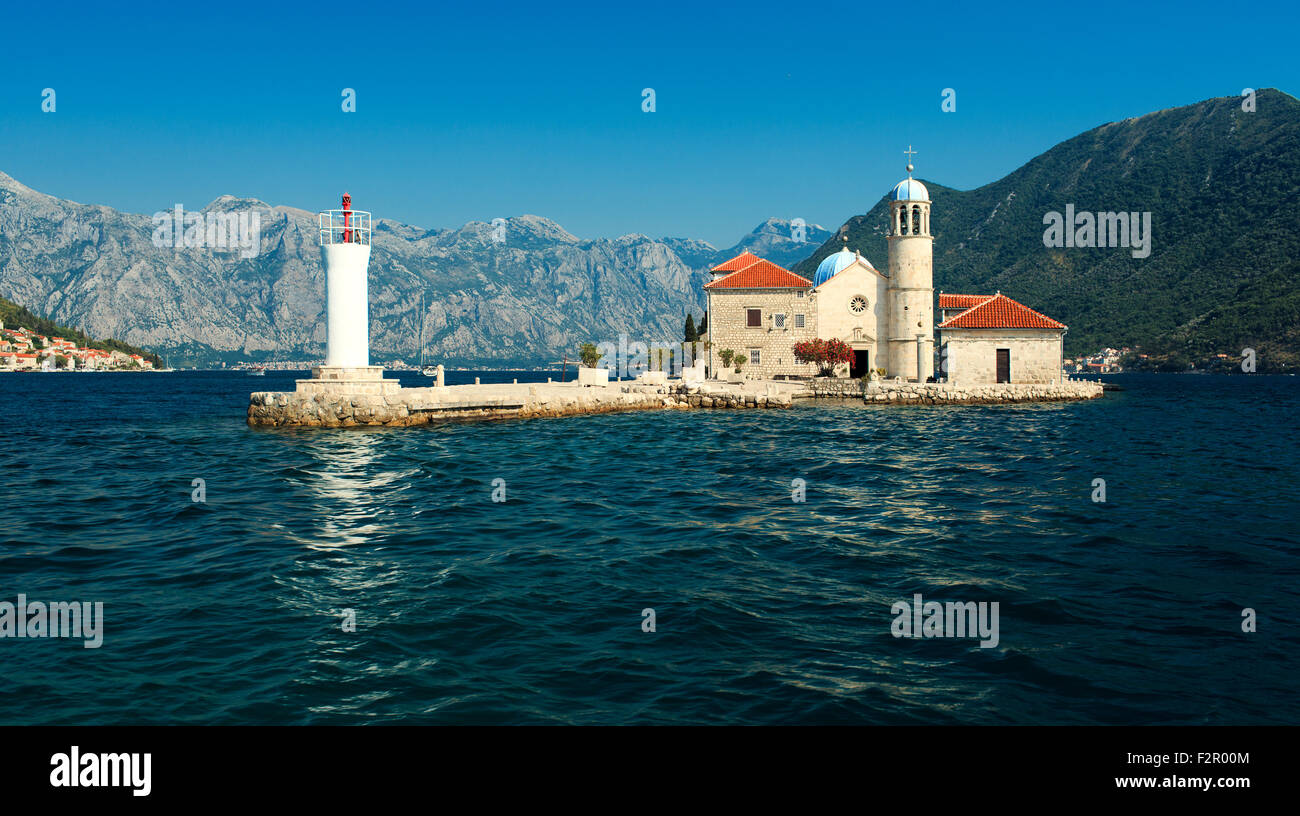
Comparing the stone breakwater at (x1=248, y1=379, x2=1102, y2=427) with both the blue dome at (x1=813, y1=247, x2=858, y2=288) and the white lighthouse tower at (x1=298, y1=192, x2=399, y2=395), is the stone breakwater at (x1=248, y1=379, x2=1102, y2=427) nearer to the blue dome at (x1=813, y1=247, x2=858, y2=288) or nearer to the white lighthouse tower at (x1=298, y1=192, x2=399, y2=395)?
the white lighthouse tower at (x1=298, y1=192, x2=399, y2=395)

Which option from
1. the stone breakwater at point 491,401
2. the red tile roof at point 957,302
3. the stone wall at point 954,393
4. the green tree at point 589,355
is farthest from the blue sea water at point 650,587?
the red tile roof at point 957,302

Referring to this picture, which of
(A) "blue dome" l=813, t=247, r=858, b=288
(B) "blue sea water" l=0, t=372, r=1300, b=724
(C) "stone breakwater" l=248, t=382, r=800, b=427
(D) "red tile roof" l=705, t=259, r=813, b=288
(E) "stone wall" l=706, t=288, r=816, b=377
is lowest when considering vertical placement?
(B) "blue sea water" l=0, t=372, r=1300, b=724

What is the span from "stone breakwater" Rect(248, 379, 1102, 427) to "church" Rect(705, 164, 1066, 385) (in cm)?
263

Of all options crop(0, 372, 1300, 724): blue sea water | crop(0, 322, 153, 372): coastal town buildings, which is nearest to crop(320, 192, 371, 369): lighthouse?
crop(0, 372, 1300, 724): blue sea water

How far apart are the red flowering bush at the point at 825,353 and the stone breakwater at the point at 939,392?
3175 millimetres

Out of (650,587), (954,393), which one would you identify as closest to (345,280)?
(650,587)

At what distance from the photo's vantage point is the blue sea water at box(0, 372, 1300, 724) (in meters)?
7.06

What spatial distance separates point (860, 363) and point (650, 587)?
163ft

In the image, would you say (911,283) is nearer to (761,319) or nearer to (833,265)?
(833,265)

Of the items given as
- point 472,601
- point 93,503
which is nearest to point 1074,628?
point 472,601

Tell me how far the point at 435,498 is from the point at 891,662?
1232 centimetres

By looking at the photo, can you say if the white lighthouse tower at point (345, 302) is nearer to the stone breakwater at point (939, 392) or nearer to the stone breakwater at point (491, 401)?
the stone breakwater at point (491, 401)

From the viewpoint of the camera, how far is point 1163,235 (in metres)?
135
